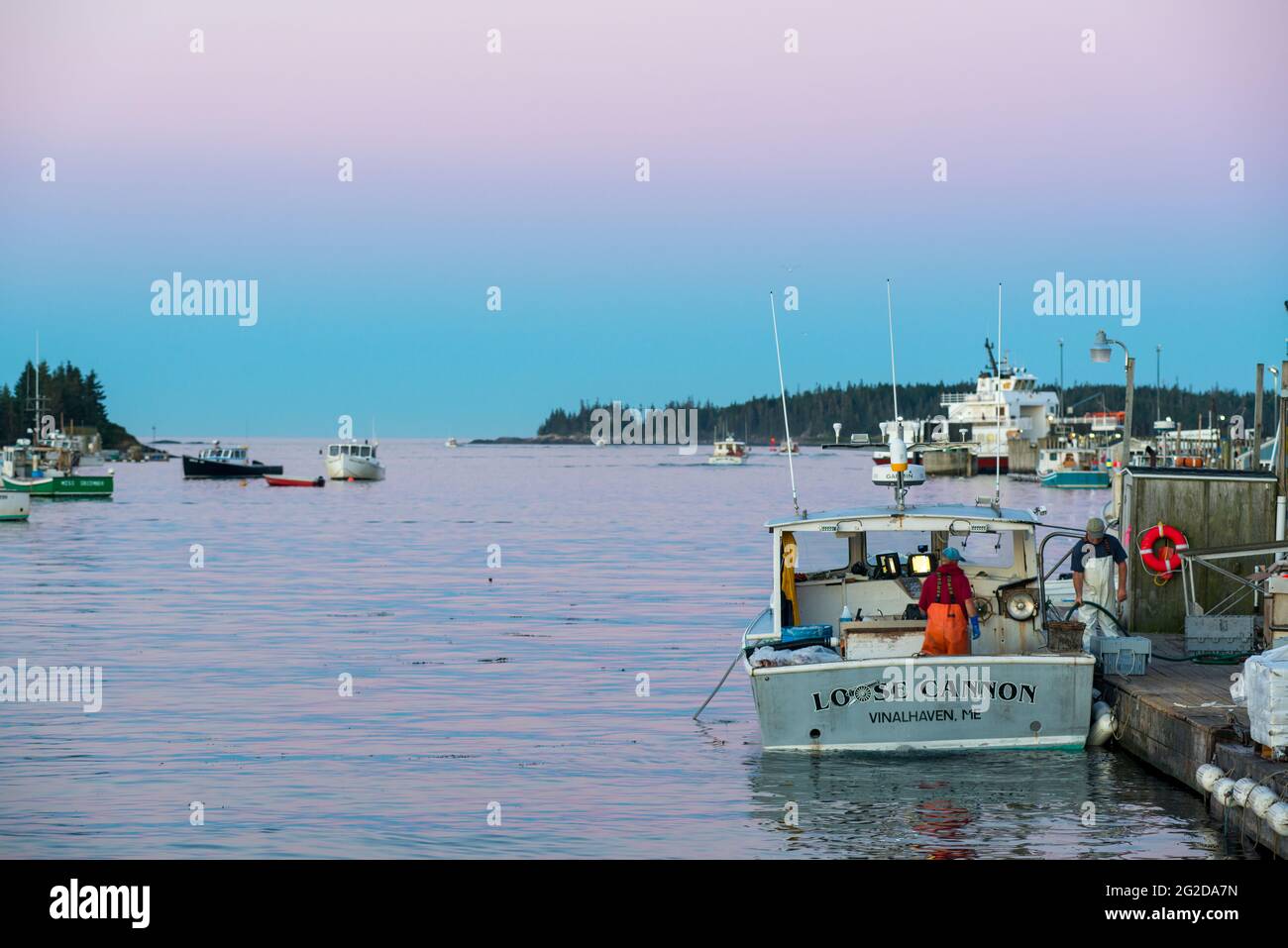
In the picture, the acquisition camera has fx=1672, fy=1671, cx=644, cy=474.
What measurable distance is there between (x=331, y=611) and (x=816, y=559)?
14052mm

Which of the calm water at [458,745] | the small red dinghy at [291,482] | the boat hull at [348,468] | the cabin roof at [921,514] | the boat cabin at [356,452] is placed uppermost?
the boat cabin at [356,452]

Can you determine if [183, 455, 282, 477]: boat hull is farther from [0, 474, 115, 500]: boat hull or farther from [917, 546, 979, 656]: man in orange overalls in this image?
[917, 546, 979, 656]: man in orange overalls

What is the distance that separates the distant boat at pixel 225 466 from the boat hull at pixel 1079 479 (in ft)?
200

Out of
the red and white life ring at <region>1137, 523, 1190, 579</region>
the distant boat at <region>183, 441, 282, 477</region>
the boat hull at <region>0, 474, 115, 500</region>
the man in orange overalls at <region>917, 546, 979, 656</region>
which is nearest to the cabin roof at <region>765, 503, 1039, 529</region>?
the man in orange overalls at <region>917, 546, 979, 656</region>

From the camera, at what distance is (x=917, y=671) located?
693 inches

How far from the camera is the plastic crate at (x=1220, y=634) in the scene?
2011cm

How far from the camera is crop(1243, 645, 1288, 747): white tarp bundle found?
530 inches

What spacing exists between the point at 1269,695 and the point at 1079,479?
11365cm

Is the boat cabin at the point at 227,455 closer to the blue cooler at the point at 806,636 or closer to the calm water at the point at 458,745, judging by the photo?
the calm water at the point at 458,745

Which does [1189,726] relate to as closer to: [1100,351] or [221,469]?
[1100,351]

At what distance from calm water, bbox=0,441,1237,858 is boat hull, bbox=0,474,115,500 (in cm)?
4009

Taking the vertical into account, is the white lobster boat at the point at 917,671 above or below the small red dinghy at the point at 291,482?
below

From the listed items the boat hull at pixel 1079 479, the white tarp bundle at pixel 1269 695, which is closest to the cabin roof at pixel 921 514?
the white tarp bundle at pixel 1269 695
